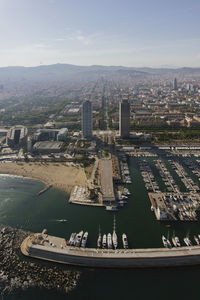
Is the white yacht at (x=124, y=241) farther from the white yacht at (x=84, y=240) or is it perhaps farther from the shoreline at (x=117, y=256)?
the white yacht at (x=84, y=240)

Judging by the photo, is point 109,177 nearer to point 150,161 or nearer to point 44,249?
point 150,161

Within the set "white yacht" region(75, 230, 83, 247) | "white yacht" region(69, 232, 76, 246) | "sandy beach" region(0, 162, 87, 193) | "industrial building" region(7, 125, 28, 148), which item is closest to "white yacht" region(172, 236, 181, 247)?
"white yacht" region(75, 230, 83, 247)

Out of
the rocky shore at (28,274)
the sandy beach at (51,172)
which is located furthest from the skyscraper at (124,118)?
the rocky shore at (28,274)

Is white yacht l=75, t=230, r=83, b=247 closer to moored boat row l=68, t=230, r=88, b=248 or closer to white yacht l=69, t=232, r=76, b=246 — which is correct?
moored boat row l=68, t=230, r=88, b=248

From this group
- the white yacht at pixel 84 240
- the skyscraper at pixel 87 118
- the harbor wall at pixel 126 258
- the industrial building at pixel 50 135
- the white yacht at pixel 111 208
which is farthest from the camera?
the industrial building at pixel 50 135

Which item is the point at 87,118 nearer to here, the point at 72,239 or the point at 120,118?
the point at 120,118

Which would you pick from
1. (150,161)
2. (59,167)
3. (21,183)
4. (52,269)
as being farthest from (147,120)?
(52,269)
